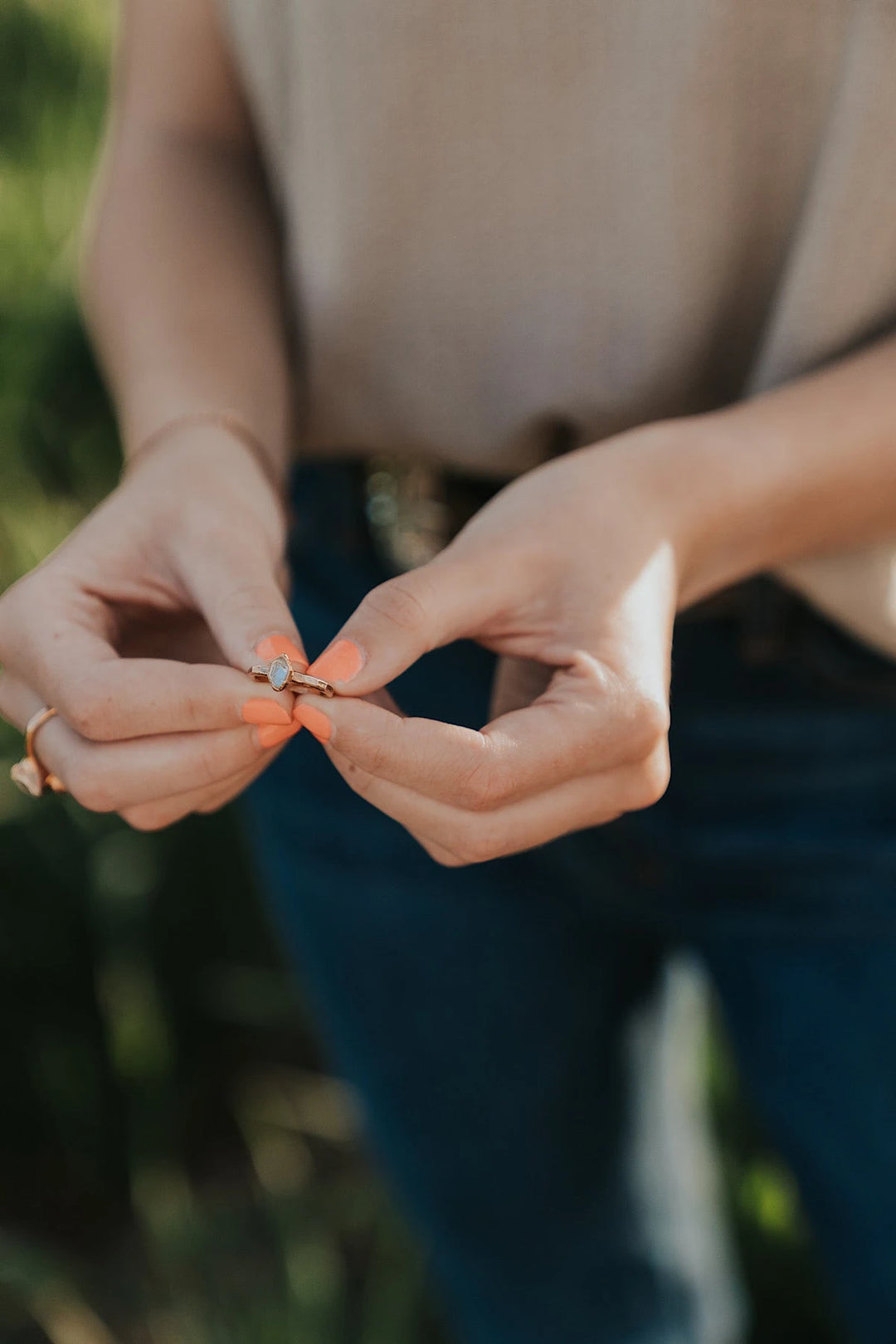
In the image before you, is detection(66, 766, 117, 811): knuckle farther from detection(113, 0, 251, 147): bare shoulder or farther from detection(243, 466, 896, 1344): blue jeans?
detection(113, 0, 251, 147): bare shoulder

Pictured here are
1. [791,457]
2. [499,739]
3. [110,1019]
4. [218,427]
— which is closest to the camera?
[499,739]

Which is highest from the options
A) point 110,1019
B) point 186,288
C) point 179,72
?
point 179,72

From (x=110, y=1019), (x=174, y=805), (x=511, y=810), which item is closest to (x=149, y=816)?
(x=174, y=805)

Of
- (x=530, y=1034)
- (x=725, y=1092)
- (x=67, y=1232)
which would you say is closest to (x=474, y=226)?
(x=530, y=1034)

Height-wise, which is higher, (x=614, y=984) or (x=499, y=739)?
(x=499, y=739)

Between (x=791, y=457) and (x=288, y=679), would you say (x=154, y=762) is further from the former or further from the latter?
(x=791, y=457)

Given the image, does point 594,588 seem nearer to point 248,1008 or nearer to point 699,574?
point 699,574

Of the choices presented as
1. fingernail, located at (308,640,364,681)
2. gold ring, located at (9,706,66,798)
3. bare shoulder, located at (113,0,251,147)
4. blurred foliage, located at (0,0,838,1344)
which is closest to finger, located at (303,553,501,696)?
fingernail, located at (308,640,364,681)
